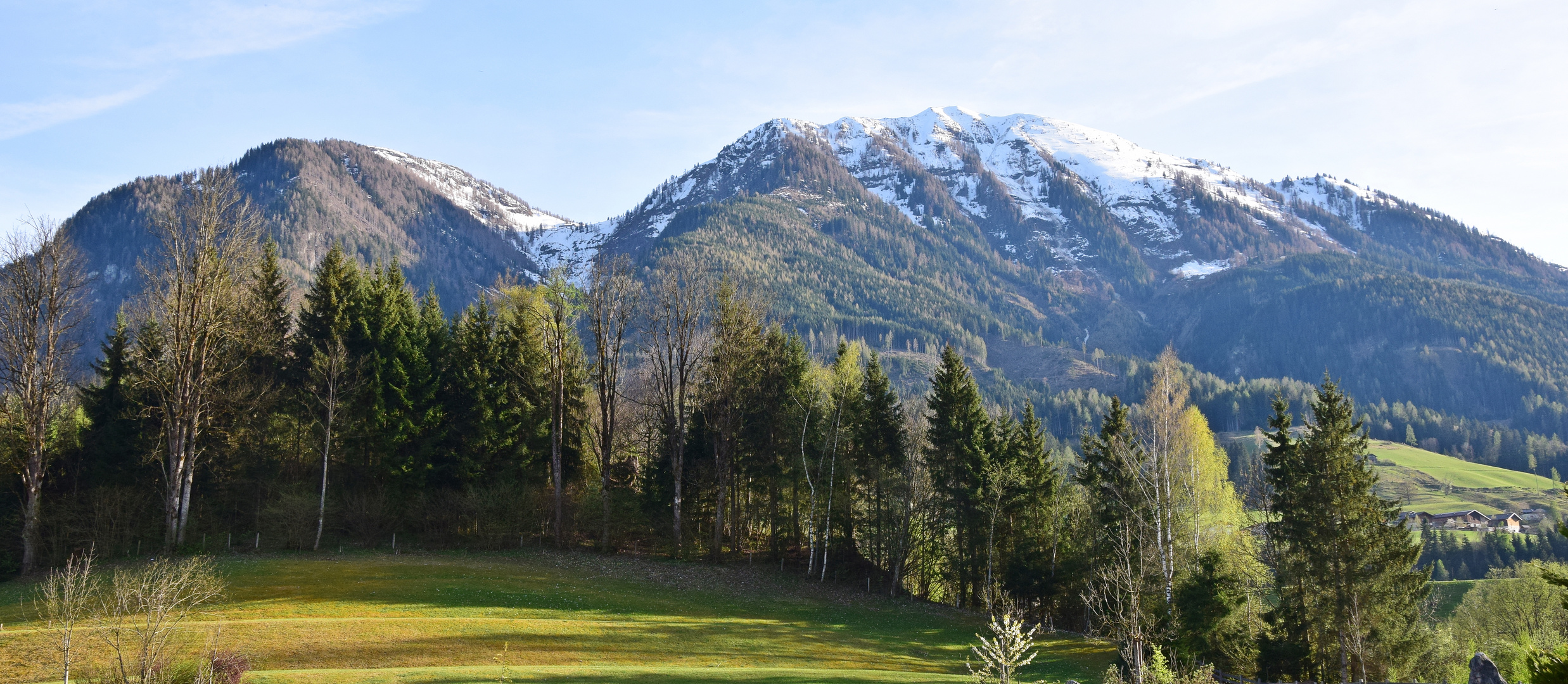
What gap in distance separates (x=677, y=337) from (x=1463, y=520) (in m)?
125

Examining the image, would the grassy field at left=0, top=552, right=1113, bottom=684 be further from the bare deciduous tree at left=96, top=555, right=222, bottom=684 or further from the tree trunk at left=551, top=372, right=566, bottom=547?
the tree trunk at left=551, top=372, right=566, bottom=547

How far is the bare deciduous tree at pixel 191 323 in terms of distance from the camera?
113 feet

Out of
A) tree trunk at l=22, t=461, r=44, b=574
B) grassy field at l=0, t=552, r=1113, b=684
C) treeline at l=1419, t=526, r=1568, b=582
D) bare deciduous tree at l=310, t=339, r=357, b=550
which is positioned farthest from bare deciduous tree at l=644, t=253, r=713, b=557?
treeline at l=1419, t=526, r=1568, b=582

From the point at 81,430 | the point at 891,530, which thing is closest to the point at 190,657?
the point at 81,430

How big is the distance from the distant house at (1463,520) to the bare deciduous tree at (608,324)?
118 m

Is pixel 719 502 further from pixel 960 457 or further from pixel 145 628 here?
pixel 145 628

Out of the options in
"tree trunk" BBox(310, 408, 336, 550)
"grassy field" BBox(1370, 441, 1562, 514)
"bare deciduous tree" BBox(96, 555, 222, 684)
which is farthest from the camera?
"grassy field" BBox(1370, 441, 1562, 514)

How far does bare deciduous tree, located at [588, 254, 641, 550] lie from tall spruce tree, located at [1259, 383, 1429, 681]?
3039 cm

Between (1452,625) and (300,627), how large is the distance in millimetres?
60632

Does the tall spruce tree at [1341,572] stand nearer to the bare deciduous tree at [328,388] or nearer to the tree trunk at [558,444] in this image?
the tree trunk at [558,444]

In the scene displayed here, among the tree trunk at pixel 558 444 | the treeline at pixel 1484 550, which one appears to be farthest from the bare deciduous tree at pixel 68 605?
the treeline at pixel 1484 550

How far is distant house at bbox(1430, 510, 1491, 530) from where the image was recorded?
10781cm

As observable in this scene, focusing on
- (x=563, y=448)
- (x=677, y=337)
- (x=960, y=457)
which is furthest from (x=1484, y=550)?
(x=563, y=448)

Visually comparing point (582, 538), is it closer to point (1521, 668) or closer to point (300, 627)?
point (300, 627)
